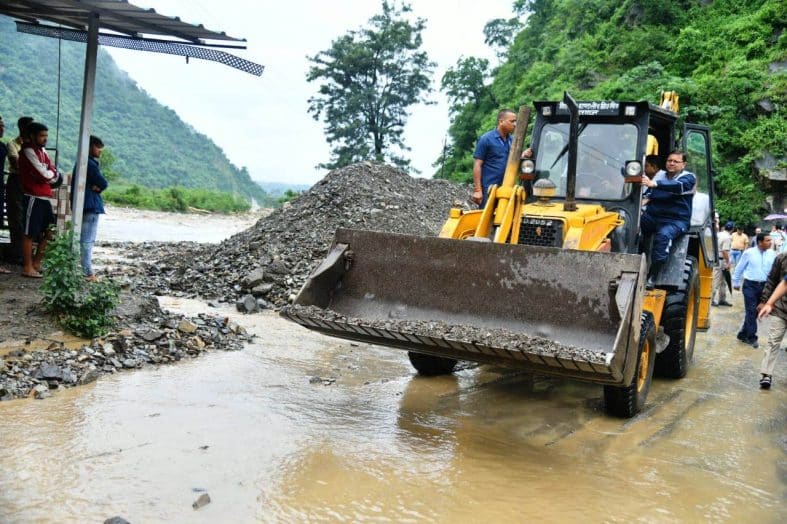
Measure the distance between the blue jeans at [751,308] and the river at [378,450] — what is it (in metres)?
3.28

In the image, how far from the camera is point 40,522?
3785mm

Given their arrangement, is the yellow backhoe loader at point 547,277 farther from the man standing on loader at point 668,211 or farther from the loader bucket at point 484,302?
the man standing on loader at point 668,211

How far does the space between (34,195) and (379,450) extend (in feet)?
17.5

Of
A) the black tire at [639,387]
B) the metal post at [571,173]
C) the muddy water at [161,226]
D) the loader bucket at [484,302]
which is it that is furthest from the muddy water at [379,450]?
the muddy water at [161,226]

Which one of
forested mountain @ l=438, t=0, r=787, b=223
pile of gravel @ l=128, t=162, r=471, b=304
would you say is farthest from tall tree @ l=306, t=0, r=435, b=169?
pile of gravel @ l=128, t=162, r=471, b=304

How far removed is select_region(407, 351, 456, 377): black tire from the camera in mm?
7309

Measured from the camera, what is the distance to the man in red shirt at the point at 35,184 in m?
8.00

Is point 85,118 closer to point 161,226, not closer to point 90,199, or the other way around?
point 90,199

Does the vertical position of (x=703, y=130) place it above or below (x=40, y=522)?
above

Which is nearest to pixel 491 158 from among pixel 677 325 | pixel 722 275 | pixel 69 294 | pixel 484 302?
pixel 484 302

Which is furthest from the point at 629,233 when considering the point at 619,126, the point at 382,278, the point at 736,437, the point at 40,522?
the point at 40,522

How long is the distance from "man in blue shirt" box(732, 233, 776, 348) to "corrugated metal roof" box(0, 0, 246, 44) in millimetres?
7911

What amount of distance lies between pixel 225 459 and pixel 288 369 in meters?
2.73

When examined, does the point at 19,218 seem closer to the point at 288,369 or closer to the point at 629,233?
the point at 288,369
